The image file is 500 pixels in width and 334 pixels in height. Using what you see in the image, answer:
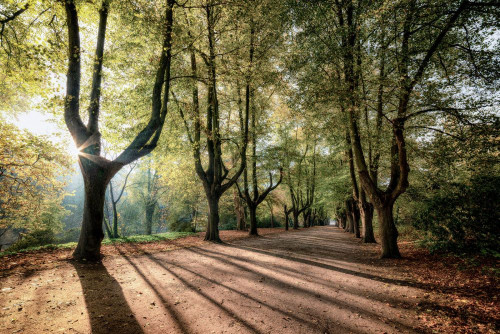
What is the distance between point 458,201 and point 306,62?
24.4ft

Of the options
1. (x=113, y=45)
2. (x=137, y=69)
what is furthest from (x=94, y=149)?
(x=113, y=45)

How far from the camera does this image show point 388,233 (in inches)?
330

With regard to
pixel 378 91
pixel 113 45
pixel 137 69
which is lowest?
pixel 378 91

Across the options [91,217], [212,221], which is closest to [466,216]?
[212,221]

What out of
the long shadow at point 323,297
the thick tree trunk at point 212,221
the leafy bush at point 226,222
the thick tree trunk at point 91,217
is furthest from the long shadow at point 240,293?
the leafy bush at point 226,222

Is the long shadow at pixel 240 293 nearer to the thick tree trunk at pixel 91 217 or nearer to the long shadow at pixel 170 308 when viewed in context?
the long shadow at pixel 170 308

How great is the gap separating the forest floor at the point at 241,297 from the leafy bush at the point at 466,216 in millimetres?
804

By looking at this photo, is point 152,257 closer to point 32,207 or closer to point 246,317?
point 246,317

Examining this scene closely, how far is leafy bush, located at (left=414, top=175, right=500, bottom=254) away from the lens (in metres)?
6.32

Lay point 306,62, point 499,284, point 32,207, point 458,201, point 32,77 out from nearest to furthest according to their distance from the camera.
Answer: point 499,284, point 32,77, point 458,201, point 306,62, point 32,207

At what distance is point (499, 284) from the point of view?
4.65 m

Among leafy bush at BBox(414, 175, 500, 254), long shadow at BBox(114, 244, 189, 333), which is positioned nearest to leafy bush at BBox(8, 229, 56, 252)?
long shadow at BBox(114, 244, 189, 333)

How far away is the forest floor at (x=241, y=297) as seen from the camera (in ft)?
10.8

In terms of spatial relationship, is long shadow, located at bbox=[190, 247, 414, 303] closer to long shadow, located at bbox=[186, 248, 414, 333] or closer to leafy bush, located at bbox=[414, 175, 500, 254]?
long shadow, located at bbox=[186, 248, 414, 333]
